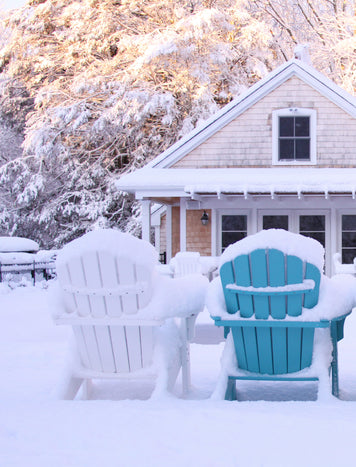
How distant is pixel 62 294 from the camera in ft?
11.2

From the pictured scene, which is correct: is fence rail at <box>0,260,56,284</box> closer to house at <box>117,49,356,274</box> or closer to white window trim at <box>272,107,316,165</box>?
house at <box>117,49,356,274</box>

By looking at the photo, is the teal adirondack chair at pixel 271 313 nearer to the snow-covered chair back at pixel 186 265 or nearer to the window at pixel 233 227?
the snow-covered chair back at pixel 186 265

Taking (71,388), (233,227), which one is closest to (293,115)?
(233,227)

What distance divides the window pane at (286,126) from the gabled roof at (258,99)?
758 millimetres

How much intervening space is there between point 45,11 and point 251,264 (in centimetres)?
2137

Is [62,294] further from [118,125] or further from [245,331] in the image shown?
[118,125]

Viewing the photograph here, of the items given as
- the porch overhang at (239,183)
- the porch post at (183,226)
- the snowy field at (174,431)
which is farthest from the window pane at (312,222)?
the snowy field at (174,431)

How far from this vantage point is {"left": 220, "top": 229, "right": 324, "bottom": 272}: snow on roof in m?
3.14

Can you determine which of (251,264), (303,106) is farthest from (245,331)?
(303,106)

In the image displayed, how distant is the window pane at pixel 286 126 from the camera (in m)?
13.6

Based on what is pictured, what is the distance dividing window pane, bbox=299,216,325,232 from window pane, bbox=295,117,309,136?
1967 mm

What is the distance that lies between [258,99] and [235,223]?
2.92 meters

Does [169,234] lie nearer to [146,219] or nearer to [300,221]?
[146,219]

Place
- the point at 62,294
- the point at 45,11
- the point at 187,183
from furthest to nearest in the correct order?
the point at 45,11, the point at 187,183, the point at 62,294
